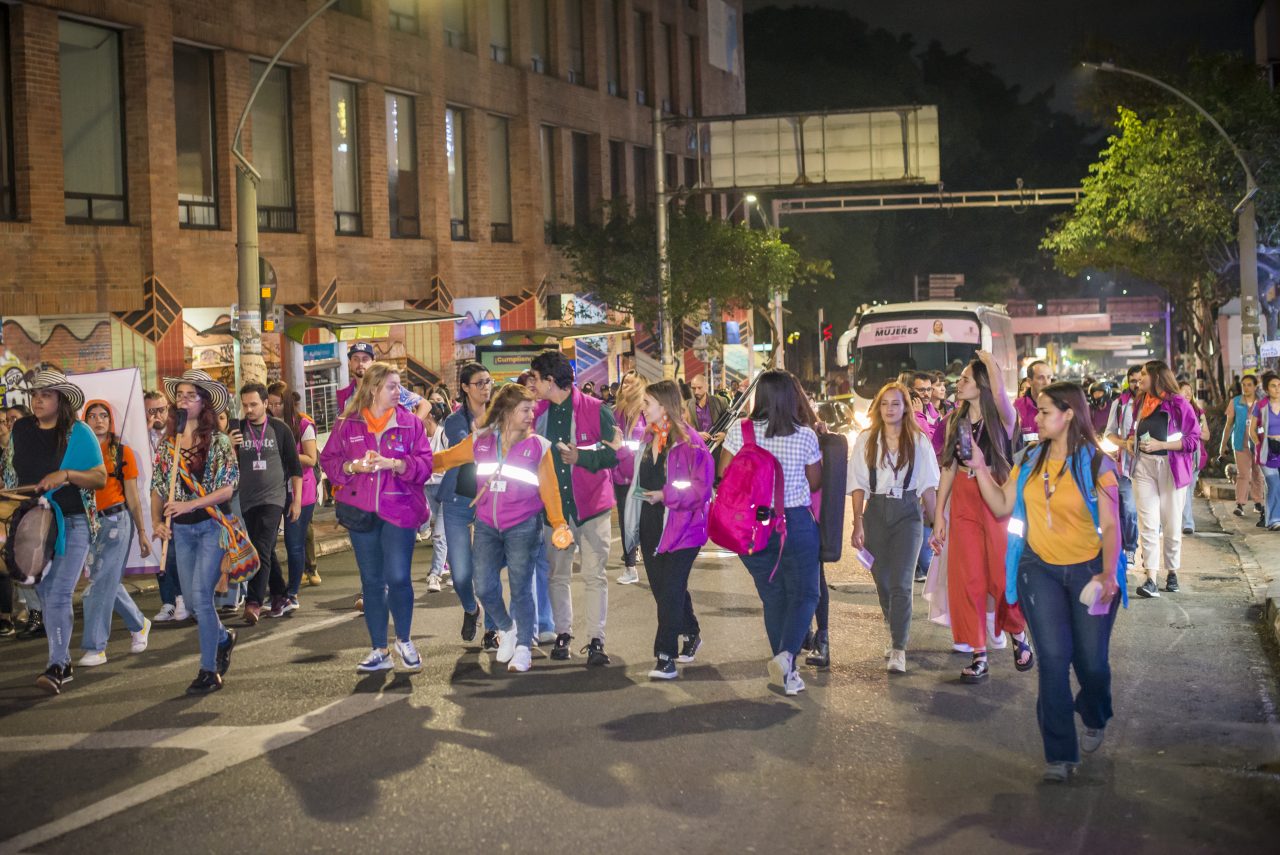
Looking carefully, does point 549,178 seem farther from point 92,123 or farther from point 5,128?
point 5,128

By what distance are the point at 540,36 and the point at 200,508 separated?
94.1 feet

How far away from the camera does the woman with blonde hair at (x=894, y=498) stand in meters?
8.95

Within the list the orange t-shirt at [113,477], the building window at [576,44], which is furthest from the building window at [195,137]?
the orange t-shirt at [113,477]

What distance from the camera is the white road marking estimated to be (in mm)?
6516

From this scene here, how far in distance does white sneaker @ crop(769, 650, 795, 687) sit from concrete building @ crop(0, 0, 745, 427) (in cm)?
1489

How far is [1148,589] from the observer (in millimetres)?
11945

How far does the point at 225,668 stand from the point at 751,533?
10.5ft

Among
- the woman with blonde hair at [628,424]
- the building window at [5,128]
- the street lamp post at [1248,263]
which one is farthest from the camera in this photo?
the street lamp post at [1248,263]

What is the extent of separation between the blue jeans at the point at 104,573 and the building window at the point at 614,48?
3101 cm

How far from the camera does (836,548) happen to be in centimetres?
864

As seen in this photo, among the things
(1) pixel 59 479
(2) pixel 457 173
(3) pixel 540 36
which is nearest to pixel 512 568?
(1) pixel 59 479

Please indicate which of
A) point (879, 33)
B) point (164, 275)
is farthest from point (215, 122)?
point (879, 33)

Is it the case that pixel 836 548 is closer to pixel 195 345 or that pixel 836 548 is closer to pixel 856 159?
pixel 195 345

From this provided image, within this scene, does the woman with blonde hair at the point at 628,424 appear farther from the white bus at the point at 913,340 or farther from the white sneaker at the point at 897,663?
the white bus at the point at 913,340
